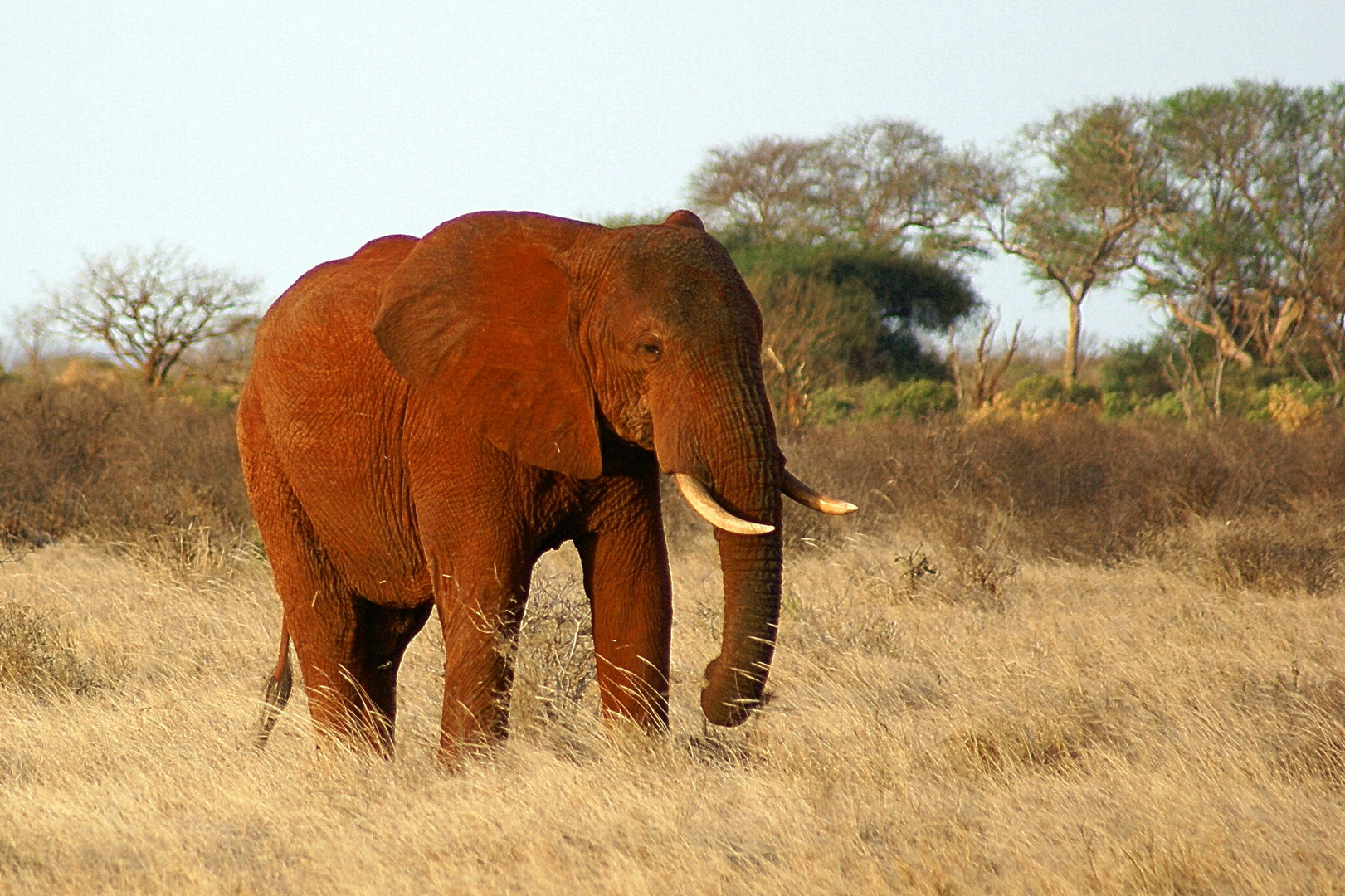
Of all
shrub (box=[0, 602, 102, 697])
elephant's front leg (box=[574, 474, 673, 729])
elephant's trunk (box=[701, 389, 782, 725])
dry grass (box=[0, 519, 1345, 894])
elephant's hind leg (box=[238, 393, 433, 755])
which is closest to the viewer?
dry grass (box=[0, 519, 1345, 894])

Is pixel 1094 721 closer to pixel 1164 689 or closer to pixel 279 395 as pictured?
pixel 1164 689

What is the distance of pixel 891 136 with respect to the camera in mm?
37438

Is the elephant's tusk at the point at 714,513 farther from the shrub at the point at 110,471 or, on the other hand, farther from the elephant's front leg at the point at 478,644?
the shrub at the point at 110,471

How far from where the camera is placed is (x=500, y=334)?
429cm

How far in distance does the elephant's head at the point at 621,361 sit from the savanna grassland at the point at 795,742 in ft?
1.79

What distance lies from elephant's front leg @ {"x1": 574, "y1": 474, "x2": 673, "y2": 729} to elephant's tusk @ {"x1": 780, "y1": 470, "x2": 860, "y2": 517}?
486 millimetres

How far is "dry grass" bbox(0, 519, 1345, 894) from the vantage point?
144 inches

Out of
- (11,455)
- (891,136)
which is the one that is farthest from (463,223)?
(891,136)

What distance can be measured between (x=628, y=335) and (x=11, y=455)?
9.36 metres

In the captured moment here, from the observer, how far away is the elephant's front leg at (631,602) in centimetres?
445

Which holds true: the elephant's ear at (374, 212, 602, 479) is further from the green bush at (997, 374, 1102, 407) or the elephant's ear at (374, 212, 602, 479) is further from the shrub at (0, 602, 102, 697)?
the green bush at (997, 374, 1102, 407)

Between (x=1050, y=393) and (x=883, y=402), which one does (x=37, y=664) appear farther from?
(x=1050, y=393)

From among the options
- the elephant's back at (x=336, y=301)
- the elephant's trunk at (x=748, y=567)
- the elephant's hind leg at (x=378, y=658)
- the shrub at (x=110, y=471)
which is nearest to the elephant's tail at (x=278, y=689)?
the elephant's hind leg at (x=378, y=658)

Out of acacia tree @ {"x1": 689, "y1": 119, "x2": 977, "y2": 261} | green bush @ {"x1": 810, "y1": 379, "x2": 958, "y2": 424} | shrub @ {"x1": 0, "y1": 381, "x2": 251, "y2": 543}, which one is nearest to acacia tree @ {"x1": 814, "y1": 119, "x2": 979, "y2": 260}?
acacia tree @ {"x1": 689, "y1": 119, "x2": 977, "y2": 261}
